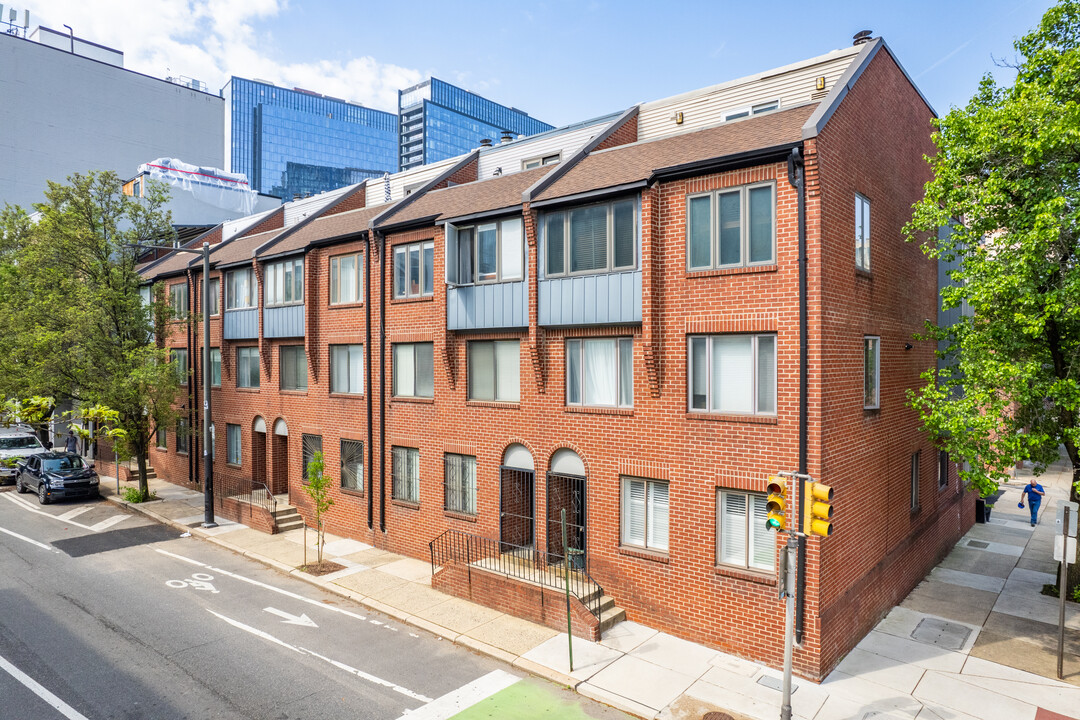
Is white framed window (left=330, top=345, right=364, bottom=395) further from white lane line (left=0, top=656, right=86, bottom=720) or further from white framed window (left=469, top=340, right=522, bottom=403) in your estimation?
white lane line (left=0, top=656, right=86, bottom=720)

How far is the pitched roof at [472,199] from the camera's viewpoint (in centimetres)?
1603

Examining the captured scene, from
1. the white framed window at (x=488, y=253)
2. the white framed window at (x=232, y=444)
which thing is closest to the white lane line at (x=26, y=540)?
the white framed window at (x=232, y=444)

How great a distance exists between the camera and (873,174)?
44.6 feet

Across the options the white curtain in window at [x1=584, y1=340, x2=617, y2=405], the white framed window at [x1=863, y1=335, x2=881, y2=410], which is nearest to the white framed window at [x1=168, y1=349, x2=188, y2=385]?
the white curtain in window at [x1=584, y1=340, x2=617, y2=405]

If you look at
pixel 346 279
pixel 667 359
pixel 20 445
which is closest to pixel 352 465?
pixel 346 279

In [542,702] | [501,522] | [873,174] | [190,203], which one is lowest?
[542,702]

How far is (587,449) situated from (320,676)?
6.65 m

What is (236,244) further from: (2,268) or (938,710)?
(938,710)

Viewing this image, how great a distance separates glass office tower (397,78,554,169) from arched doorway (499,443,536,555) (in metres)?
154

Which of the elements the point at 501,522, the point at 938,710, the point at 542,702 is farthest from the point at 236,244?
the point at 938,710

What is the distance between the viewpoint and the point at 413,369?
18.0 meters

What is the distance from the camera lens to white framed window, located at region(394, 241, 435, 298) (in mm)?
17438

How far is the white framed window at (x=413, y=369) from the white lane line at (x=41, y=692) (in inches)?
388

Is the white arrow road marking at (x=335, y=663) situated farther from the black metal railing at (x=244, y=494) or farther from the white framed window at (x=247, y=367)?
the white framed window at (x=247, y=367)
